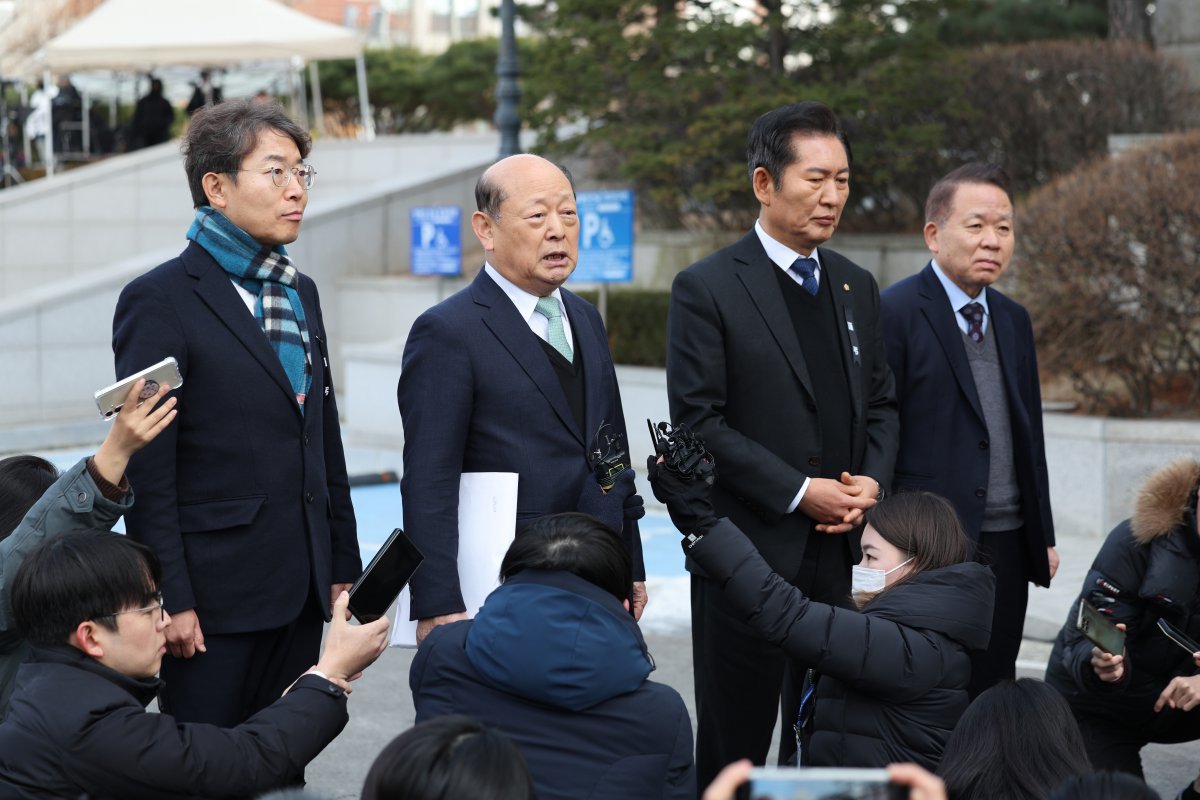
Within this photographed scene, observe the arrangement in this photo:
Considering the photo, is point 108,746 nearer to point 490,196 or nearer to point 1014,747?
point 490,196

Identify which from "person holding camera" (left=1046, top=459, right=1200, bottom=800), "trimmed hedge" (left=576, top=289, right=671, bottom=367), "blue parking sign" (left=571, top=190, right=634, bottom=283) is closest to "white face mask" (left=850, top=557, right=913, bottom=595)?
"person holding camera" (left=1046, top=459, right=1200, bottom=800)

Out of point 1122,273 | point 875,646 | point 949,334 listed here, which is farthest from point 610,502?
point 1122,273

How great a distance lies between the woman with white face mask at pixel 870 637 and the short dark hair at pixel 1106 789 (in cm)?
109

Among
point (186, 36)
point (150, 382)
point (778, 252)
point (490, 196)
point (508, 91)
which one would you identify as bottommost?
point (150, 382)

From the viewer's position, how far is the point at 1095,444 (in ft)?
32.0

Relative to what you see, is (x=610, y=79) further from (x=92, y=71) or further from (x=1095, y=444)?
(x=92, y=71)

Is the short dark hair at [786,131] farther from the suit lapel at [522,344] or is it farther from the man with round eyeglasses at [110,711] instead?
the man with round eyeglasses at [110,711]

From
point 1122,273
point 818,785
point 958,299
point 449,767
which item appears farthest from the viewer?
point 1122,273

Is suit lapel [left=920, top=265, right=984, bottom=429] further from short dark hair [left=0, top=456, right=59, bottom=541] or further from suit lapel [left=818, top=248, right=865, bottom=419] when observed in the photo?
short dark hair [left=0, top=456, right=59, bottom=541]

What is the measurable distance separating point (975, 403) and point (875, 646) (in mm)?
1616

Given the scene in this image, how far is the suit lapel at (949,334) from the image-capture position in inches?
202

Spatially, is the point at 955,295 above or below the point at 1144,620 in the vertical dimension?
above

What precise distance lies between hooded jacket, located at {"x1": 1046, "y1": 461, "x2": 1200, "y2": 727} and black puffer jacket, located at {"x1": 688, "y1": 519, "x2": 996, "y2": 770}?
3.42ft

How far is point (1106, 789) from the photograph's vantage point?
103 inches
